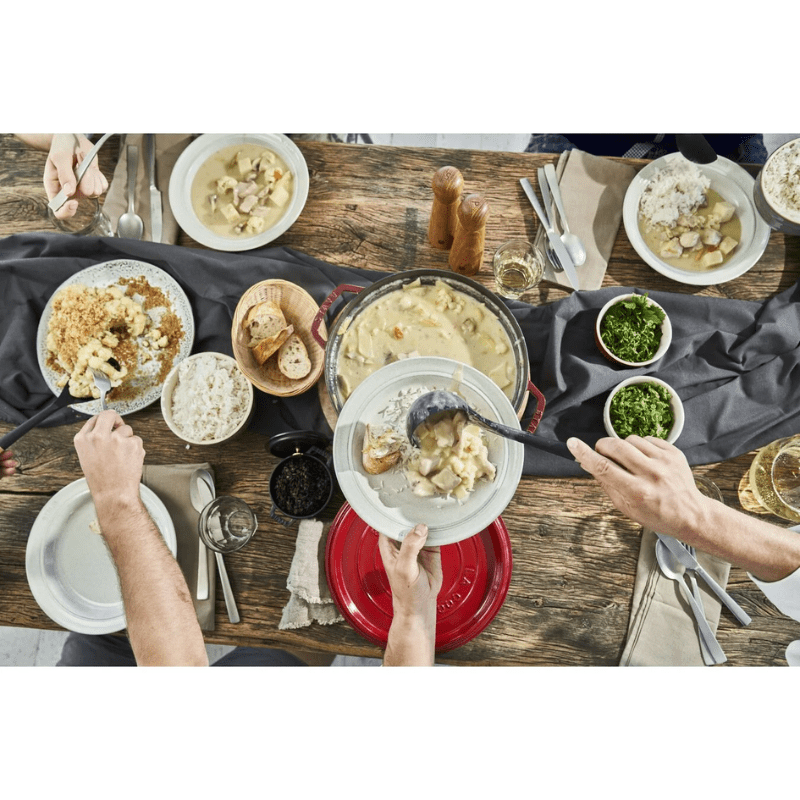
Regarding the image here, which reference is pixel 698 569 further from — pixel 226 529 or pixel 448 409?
pixel 226 529

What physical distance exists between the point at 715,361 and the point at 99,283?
2303 millimetres

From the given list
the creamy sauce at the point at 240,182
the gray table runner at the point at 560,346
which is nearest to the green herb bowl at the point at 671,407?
the gray table runner at the point at 560,346

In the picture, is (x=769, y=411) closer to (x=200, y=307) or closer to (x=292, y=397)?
(x=292, y=397)

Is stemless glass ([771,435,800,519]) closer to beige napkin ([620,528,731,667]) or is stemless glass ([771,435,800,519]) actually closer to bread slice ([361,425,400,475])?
beige napkin ([620,528,731,667])

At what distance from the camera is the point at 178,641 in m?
1.85

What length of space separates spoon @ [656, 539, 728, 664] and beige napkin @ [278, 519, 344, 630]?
1.11m

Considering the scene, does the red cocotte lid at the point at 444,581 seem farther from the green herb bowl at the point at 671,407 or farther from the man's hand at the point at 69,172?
the man's hand at the point at 69,172

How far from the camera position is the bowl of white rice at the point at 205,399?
6.35ft

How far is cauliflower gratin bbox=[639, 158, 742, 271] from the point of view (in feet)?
6.78

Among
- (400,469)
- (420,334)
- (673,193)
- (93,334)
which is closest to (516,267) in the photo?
(420,334)

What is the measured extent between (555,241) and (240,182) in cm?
121

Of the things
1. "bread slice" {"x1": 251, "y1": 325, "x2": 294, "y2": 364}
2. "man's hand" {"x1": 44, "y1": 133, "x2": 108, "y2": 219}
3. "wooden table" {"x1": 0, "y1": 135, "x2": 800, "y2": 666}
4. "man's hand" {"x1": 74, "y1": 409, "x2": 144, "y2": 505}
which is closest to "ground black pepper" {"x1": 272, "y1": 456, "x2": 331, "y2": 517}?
"wooden table" {"x1": 0, "y1": 135, "x2": 800, "y2": 666}

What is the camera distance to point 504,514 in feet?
6.49

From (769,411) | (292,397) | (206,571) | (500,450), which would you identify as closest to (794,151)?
(769,411)
